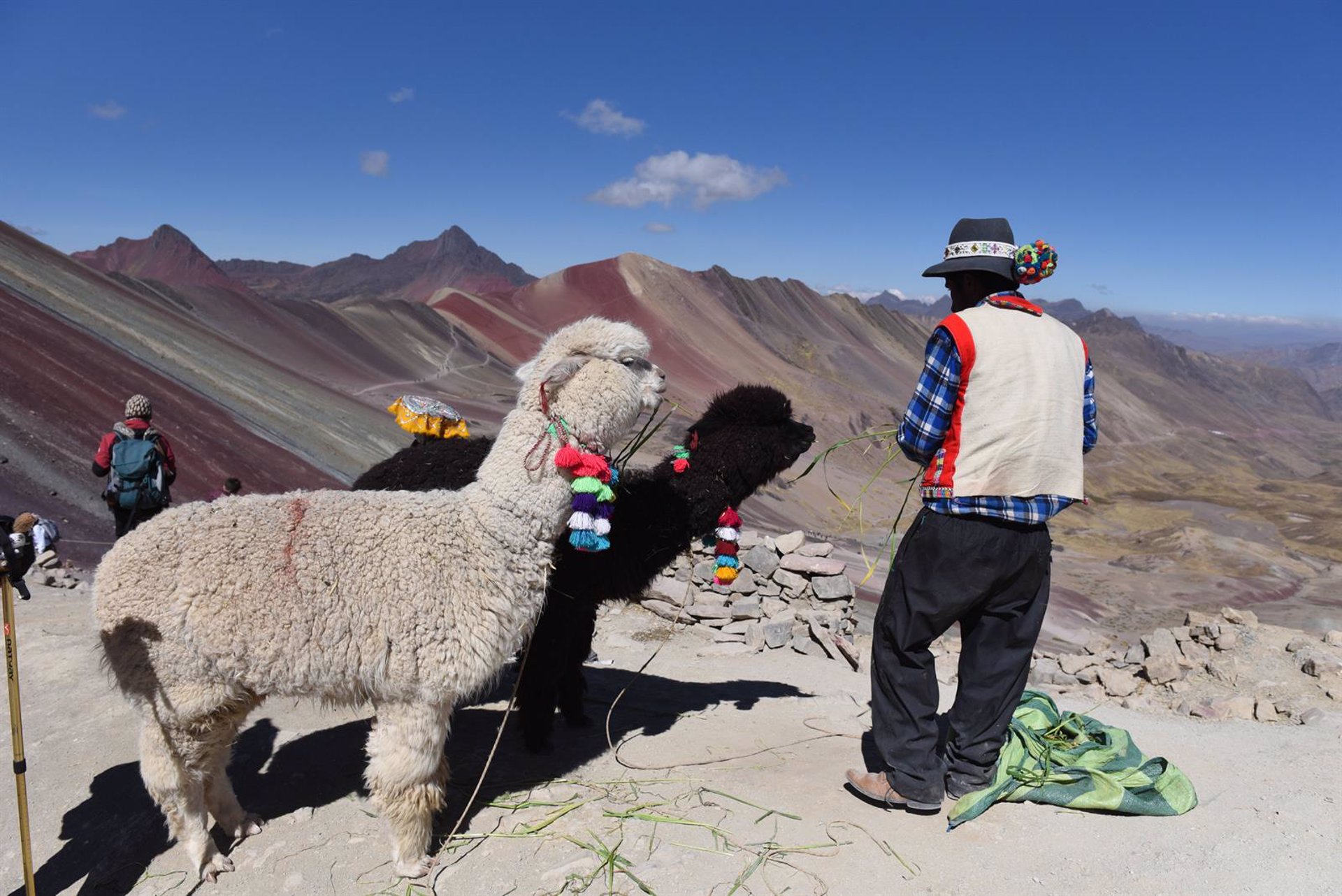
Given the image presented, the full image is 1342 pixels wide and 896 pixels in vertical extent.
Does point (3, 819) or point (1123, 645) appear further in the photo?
point (1123, 645)

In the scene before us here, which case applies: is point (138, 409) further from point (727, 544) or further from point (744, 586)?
point (744, 586)

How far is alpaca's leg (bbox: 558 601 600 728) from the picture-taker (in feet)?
14.6

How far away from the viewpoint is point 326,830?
3486mm

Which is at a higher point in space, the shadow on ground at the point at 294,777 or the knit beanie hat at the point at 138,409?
the knit beanie hat at the point at 138,409

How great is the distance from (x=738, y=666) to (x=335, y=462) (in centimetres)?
819

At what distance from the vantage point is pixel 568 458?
3059 millimetres

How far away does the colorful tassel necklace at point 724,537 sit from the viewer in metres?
4.63

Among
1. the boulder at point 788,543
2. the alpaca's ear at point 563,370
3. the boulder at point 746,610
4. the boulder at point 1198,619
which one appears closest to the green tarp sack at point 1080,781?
the alpaca's ear at point 563,370

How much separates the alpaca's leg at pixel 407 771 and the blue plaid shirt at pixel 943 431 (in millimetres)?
2189

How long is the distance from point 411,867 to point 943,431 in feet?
9.20

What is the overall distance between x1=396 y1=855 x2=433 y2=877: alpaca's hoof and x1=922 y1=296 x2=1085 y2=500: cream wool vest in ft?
8.66

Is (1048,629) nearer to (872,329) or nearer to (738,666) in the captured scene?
(738,666)

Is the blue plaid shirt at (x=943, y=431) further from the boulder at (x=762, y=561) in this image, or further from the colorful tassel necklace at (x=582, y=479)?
the boulder at (x=762, y=561)

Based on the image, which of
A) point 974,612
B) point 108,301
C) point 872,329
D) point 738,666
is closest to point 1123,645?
point 738,666
